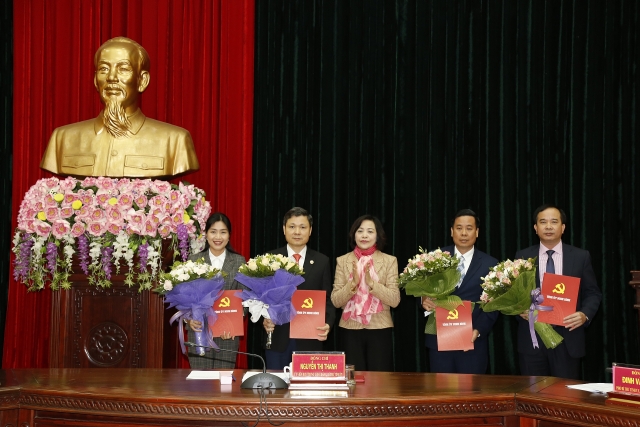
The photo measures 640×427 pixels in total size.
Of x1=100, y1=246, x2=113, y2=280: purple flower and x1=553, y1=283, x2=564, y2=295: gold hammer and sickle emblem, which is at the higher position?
x1=100, y1=246, x2=113, y2=280: purple flower

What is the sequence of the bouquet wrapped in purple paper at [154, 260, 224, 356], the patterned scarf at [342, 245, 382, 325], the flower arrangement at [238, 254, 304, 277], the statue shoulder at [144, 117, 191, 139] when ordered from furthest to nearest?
the statue shoulder at [144, 117, 191, 139], the patterned scarf at [342, 245, 382, 325], the flower arrangement at [238, 254, 304, 277], the bouquet wrapped in purple paper at [154, 260, 224, 356]

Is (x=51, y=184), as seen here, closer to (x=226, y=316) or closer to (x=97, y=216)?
(x=97, y=216)

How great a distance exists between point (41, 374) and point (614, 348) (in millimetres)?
3970

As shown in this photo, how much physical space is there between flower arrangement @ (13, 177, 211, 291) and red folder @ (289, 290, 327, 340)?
0.86 metres

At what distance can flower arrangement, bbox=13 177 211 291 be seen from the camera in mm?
3770

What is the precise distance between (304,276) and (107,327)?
113 centimetres

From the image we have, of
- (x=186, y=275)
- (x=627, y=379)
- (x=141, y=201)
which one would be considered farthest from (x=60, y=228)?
(x=627, y=379)

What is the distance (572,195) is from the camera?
5.23 meters

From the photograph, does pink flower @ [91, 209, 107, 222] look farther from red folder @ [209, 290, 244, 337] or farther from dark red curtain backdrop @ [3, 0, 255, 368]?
dark red curtain backdrop @ [3, 0, 255, 368]

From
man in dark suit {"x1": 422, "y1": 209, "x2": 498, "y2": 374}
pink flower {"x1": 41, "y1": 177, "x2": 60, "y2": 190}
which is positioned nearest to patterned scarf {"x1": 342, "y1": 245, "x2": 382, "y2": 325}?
man in dark suit {"x1": 422, "y1": 209, "x2": 498, "y2": 374}

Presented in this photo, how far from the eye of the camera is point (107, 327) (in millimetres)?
3924

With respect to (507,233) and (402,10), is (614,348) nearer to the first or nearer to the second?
(507,233)

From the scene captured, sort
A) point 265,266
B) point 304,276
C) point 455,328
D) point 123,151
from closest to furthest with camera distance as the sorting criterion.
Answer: point 265,266 < point 455,328 < point 304,276 < point 123,151

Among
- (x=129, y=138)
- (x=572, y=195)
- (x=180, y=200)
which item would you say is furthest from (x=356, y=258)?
(x=572, y=195)
